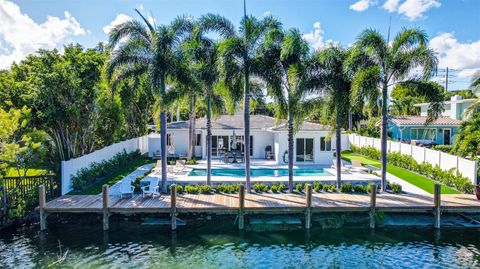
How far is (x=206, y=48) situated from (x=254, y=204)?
8.21 meters

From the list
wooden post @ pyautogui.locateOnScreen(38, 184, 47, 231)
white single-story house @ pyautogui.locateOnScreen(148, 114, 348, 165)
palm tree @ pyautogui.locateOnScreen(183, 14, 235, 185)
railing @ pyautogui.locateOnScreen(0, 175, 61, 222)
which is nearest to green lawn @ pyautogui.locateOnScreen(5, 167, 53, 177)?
railing @ pyautogui.locateOnScreen(0, 175, 61, 222)

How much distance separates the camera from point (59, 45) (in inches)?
884

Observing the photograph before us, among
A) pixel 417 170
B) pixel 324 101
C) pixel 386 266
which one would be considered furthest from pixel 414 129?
pixel 386 266

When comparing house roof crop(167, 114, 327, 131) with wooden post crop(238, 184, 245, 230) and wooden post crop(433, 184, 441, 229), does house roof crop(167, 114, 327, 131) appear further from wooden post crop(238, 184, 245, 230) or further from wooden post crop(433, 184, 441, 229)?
wooden post crop(238, 184, 245, 230)

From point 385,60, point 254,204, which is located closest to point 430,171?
point 385,60

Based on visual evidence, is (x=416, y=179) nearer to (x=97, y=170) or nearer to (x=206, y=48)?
(x=206, y=48)

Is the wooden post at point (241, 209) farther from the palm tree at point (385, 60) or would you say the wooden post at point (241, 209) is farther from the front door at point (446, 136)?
the front door at point (446, 136)

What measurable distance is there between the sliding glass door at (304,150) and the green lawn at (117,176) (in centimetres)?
1224

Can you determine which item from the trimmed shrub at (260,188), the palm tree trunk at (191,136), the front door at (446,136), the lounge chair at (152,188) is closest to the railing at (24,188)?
the lounge chair at (152,188)

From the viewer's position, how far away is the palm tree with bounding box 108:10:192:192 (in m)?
16.7

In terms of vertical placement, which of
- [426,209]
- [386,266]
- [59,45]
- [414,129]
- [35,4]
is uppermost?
[35,4]

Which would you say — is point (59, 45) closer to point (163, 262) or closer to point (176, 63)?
point (176, 63)

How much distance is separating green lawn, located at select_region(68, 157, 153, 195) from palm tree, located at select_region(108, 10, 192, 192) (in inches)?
166

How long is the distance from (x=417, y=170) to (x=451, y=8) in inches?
435
